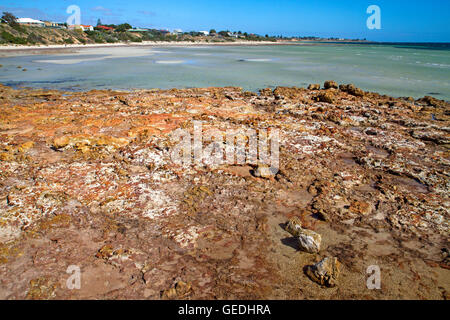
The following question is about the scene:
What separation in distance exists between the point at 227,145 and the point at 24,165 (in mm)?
4528

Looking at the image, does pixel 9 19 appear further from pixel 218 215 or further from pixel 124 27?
pixel 218 215

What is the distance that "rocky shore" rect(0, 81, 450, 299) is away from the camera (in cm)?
309

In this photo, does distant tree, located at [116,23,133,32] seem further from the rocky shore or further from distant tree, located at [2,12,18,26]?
the rocky shore

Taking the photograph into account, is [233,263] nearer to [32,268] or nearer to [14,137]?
[32,268]

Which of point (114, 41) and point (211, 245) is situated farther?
point (114, 41)

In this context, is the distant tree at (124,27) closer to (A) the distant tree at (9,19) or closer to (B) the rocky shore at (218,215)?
(A) the distant tree at (9,19)

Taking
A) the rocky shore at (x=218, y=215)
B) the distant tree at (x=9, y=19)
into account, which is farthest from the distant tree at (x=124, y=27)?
the rocky shore at (x=218, y=215)

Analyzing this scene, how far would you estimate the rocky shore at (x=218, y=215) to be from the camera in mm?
3086

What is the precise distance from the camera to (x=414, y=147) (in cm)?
718

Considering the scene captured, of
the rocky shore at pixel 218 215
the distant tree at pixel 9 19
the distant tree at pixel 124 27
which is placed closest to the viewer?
the rocky shore at pixel 218 215

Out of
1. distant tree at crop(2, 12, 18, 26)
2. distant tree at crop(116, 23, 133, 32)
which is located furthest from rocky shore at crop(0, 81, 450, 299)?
distant tree at crop(116, 23, 133, 32)

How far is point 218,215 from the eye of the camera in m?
4.30

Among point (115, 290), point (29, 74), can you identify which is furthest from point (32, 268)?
point (29, 74)

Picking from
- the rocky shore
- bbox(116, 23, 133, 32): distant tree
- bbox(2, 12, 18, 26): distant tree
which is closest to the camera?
the rocky shore
